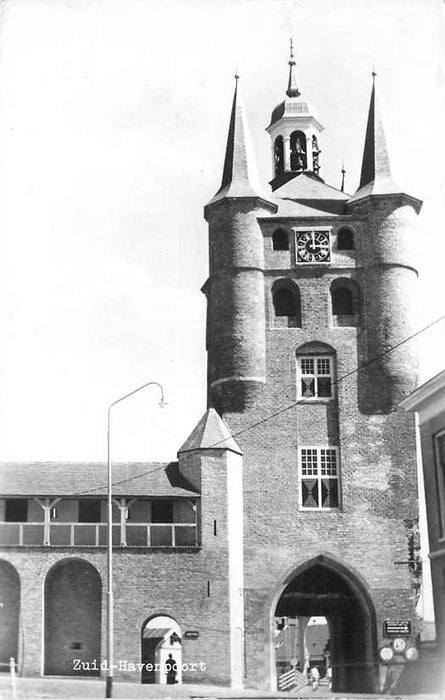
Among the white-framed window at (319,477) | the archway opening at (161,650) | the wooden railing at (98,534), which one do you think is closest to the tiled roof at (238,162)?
the white-framed window at (319,477)

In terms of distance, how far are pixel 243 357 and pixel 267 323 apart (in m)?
1.87

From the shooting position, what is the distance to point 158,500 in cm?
4269

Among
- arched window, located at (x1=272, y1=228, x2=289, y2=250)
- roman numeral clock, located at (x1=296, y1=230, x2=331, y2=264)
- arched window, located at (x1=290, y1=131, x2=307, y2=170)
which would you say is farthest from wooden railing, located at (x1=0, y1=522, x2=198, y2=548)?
arched window, located at (x1=290, y1=131, x2=307, y2=170)

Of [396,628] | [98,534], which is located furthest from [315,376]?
[98,534]

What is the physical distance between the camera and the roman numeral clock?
46.5m

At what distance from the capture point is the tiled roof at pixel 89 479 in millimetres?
41653

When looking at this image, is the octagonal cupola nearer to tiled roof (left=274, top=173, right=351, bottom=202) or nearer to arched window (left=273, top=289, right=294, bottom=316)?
tiled roof (left=274, top=173, right=351, bottom=202)

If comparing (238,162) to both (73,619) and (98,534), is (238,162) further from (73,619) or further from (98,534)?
(73,619)

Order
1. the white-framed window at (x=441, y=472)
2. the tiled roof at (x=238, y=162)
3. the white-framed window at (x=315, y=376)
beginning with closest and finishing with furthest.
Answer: the white-framed window at (x=441, y=472), the white-framed window at (x=315, y=376), the tiled roof at (x=238, y=162)

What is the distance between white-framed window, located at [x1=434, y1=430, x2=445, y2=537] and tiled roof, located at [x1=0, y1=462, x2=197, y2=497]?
13.1 m

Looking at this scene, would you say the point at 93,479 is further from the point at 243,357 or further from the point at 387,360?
the point at 387,360

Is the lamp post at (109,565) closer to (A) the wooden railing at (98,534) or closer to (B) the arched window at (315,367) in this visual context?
(A) the wooden railing at (98,534)

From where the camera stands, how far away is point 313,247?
4656 centimetres

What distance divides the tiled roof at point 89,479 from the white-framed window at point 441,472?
1313 centimetres
